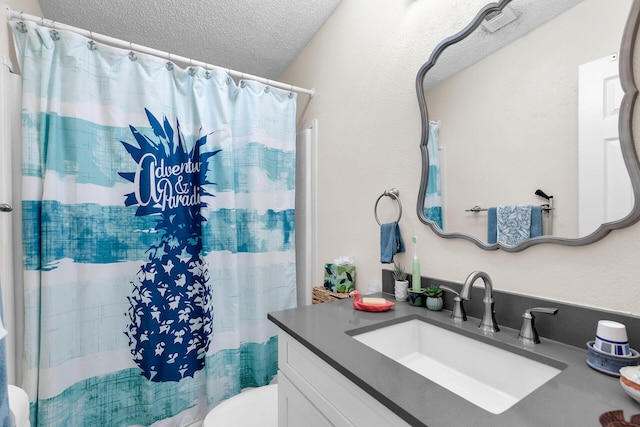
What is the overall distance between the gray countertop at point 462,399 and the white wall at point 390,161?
181mm

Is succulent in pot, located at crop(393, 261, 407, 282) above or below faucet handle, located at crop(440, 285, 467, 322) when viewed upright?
above

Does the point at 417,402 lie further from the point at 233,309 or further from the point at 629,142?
the point at 233,309

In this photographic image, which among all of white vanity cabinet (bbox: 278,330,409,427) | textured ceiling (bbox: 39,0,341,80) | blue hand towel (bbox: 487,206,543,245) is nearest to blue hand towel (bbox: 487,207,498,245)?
blue hand towel (bbox: 487,206,543,245)

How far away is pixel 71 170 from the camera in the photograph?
1344 mm

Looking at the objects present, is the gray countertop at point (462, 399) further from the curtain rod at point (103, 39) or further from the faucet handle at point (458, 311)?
the curtain rod at point (103, 39)

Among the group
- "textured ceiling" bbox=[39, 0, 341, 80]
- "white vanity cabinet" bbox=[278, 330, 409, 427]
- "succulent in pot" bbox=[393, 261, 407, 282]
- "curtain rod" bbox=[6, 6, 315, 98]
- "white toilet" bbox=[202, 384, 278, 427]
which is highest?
"textured ceiling" bbox=[39, 0, 341, 80]

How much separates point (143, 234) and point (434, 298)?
1.44 m

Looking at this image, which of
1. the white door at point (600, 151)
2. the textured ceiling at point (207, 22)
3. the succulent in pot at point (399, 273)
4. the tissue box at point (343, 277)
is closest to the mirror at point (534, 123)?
the white door at point (600, 151)

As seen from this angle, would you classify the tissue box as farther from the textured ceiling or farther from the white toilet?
the textured ceiling

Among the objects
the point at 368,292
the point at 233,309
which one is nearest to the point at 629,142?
the point at 368,292

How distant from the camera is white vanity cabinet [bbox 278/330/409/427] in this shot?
0.62m

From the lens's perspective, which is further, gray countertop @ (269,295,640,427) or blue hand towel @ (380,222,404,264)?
blue hand towel @ (380,222,404,264)

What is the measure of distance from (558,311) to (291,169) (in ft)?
5.09

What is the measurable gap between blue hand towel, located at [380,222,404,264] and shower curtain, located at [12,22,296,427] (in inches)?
31.9
